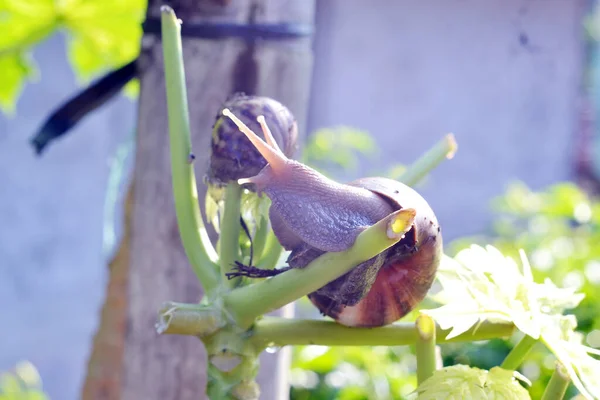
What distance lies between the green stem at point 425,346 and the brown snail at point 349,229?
0.6 inches

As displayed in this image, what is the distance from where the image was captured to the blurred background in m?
1.40

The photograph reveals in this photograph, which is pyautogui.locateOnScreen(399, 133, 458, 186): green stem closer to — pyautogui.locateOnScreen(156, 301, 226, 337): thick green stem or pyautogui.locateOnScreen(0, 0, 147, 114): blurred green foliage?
pyautogui.locateOnScreen(156, 301, 226, 337): thick green stem

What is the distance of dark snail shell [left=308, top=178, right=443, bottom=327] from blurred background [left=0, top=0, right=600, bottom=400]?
2.74ft

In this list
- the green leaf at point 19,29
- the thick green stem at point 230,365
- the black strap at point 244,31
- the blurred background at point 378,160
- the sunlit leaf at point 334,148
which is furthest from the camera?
the sunlit leaf at point 334,148

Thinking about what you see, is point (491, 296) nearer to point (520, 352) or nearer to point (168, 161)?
point (520, 352)

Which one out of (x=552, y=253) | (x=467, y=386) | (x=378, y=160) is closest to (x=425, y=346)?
(x=467, y=386)

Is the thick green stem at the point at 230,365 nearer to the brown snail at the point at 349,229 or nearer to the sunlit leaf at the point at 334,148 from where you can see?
the brown snail at the point at 349,229

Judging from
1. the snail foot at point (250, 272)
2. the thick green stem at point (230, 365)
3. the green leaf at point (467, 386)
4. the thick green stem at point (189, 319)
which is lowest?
the thick green stem at point (230, 365)

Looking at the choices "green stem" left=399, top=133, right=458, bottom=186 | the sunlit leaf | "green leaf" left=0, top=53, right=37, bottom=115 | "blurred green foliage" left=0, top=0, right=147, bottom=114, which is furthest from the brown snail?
the sunlit leaf

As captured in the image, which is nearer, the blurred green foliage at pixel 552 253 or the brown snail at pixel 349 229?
the brown snail at pixel 349 229

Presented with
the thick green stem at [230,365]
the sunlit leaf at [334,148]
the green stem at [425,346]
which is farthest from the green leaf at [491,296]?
the sunlit leaf at [334,148]

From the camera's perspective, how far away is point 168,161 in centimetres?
70

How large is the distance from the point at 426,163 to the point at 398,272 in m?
0.14

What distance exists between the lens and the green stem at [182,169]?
17.2 inches
